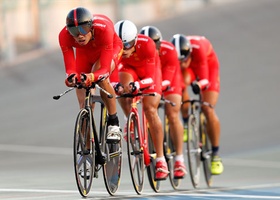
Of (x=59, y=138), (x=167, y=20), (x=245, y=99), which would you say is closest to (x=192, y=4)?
(x=167, y=20)

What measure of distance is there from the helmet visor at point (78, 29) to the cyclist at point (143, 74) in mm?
1116

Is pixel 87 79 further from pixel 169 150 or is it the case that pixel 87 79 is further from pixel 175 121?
pixel 169 150

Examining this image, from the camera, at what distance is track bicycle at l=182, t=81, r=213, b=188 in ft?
37.1

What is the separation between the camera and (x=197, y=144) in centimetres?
1151

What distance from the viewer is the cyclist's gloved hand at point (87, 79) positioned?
318 inches

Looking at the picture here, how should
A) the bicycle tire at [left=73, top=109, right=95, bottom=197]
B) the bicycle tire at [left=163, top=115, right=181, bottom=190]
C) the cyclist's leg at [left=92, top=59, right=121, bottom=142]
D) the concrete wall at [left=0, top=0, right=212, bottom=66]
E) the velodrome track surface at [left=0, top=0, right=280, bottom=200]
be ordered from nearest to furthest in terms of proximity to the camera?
the bicycle tire at [left=73, top=109, right=95, bottom=197]
the cyclist's leg at [left=92, top=59, right=121, bottom=142]
the velodrome track surface at [left=0, top=0, right=280, bottom=200]
the bicycle tire at [left=163, top=115, right=181, bottom=190]
the concrete wall at [left=0, top=0, right=212, bottom=66]

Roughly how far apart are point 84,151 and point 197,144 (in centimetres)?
345

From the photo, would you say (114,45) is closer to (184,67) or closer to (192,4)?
(184,67)

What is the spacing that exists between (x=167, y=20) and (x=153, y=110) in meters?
14.0

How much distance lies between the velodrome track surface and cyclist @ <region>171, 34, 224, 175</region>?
0.53 metres

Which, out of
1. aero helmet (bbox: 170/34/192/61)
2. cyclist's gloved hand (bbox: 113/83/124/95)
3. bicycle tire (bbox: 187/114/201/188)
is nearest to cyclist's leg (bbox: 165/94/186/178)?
bicycle tire (bbox: 187/114/201/188)

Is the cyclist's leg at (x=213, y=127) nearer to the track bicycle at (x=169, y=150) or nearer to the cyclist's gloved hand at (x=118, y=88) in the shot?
the track bicycle at (x=169, y=150)

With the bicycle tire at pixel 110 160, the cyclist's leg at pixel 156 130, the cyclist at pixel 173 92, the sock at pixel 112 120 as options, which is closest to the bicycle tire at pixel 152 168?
the cyclist's leg at pixel 156 130

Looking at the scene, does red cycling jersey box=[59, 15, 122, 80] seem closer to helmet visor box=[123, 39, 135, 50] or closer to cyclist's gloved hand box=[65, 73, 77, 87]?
cyclist's gloved hand box=[65, 73, 77, 87]
